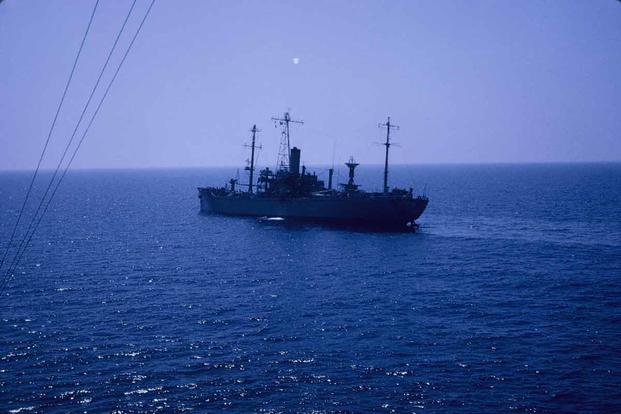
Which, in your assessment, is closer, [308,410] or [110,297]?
[308,410]

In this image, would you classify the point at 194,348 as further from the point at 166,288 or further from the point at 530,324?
the point at 530,324

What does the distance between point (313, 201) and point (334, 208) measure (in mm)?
3846

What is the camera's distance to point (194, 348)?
2469 centimetres

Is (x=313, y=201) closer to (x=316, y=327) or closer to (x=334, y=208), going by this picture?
(x=334, y=208)

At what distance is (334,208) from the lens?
7344cm

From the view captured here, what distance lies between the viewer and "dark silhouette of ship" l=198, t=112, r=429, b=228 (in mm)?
69250

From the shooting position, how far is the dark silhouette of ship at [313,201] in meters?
69.2

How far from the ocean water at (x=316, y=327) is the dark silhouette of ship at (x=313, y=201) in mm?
12523

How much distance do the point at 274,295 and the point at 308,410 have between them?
16904mm

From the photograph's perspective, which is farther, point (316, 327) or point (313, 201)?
point (313, 201)

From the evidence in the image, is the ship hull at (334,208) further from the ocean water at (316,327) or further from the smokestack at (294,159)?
the ocean water at (316,327)

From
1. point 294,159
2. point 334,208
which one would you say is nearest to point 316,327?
point 334,208

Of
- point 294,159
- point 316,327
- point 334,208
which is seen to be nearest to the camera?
point 316,327

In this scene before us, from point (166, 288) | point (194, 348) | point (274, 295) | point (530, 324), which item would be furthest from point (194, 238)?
point (530, 324)
